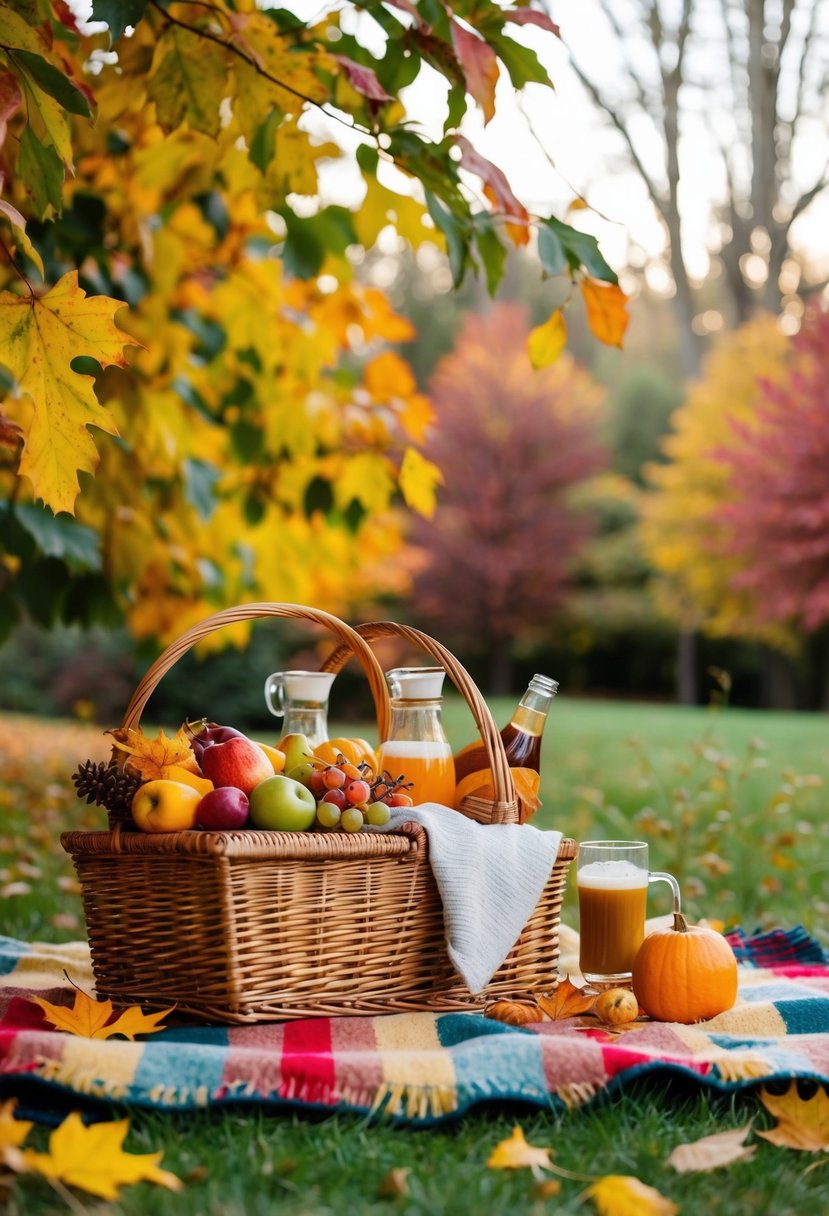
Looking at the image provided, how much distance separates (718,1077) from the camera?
5.16ft

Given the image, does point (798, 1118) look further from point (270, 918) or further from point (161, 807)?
point (161, 807)

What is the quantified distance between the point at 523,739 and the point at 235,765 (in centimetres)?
53

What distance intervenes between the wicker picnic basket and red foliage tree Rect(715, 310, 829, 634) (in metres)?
10.8

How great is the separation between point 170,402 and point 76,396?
5.41ft

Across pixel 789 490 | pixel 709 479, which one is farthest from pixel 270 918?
pixel 709 479

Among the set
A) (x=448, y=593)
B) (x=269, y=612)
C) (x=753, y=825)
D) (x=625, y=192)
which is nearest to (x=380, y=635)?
(x=269, y=612)

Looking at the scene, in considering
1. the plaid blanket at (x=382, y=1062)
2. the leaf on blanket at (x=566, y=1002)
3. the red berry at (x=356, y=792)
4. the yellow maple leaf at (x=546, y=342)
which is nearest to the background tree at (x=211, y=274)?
the yellow maple leaf at (x=546, y=342)

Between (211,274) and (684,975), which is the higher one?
(211,274)

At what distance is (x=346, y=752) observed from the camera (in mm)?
1955

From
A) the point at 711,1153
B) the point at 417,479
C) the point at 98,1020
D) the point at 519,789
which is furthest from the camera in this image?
the point at 417,479

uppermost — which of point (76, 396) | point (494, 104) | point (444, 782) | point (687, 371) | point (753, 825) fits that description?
point (687, 371)

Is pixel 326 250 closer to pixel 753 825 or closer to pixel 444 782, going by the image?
pixel 444 782

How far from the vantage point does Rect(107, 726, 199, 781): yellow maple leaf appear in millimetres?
1741

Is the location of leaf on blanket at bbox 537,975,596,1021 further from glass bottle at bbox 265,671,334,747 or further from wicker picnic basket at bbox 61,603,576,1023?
glass bottle at bbox 265,671,334,747
